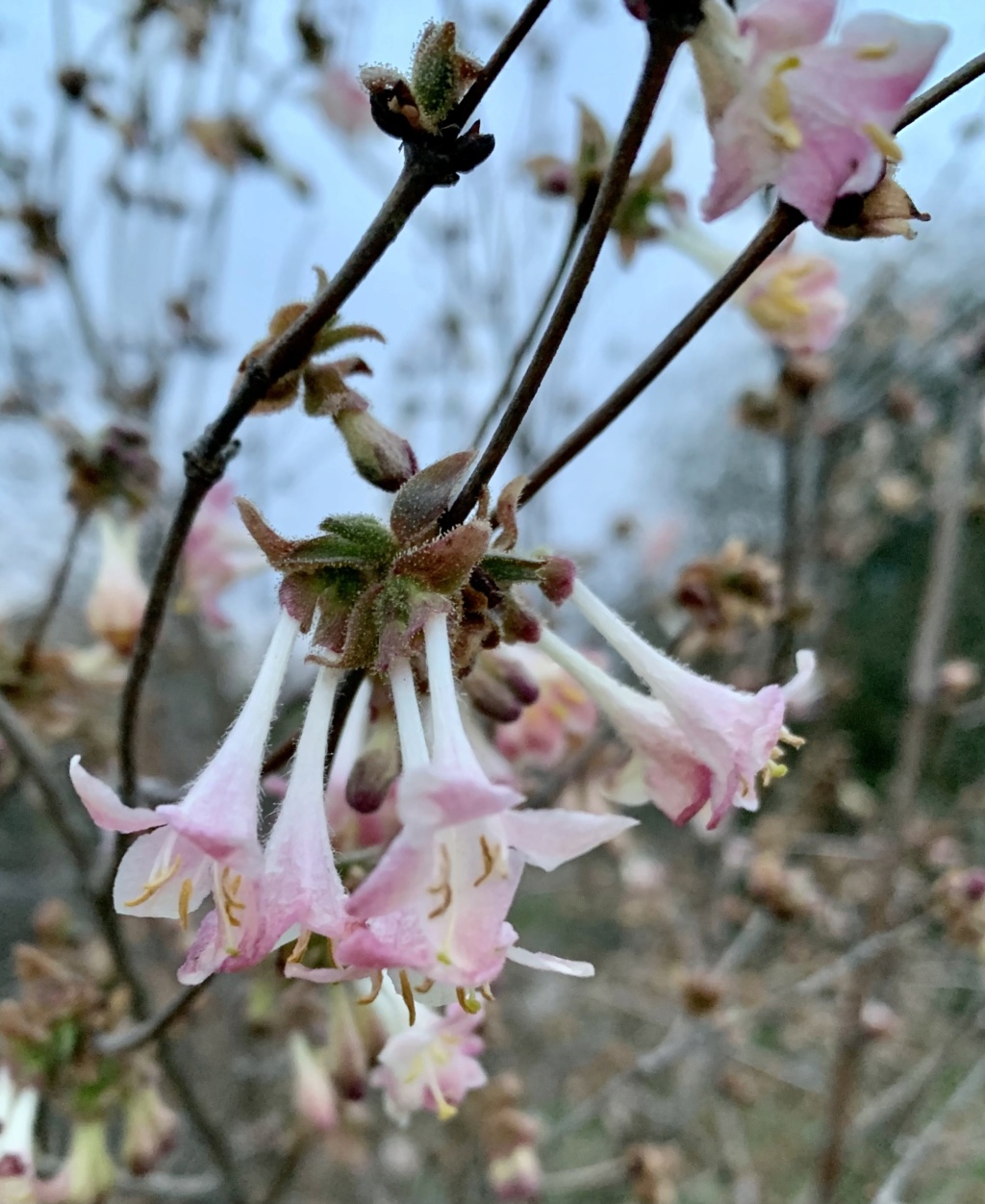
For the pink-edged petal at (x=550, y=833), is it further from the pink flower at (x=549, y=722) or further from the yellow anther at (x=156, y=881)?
the pink flower at (x=549, y=722)

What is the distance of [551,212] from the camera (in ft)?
7.84

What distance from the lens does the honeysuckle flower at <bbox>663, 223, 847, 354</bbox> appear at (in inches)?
29.0

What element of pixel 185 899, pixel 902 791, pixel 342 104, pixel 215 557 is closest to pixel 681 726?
pixel 185 899

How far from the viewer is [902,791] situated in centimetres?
119

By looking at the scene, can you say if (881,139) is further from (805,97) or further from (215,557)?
(215,557)

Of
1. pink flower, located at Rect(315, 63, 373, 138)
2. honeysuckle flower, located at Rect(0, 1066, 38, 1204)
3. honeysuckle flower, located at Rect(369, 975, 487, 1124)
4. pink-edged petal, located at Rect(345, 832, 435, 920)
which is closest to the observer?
pink-edged petal, located at Rect(345, 832, 435, 920)

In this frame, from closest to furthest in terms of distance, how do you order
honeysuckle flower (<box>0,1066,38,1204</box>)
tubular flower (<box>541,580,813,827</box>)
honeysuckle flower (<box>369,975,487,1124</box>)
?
tubular flower (<box>541,580,813,827</box>) → honeysuckle flower (<box>369,975,487,1124</box>) → honeysuckle flower (<box>0,1066,38,1204</box>)

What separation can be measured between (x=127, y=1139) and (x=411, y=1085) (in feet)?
1.36

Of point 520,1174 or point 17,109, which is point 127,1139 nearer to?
point 520,1174

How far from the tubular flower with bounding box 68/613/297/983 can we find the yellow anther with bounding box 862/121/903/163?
0.31 metres

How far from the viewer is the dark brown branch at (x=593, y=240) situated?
357 mm

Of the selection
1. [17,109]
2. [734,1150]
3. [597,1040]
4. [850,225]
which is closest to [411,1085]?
[850,225]

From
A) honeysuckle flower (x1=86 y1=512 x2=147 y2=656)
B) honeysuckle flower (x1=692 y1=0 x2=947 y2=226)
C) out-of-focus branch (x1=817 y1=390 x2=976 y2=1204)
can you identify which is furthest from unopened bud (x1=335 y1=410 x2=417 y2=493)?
out-of-focus branch (x1=817 y1=390 x2=976 y2=1204)

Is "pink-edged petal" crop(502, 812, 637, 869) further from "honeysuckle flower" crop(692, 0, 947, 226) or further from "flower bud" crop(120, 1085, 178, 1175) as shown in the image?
"flower bud" crop(120, 1085, 178, 1175)
